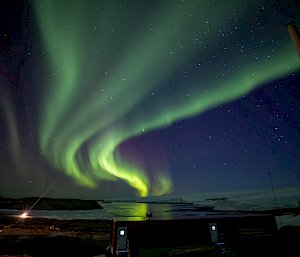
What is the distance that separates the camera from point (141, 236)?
13750mm

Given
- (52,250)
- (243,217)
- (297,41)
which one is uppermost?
(297,41)

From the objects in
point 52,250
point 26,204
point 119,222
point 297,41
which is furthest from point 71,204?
point 297,41

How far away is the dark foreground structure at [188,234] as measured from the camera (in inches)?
511

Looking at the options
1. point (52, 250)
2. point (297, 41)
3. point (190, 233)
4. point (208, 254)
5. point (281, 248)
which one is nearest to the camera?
point (297, 41)

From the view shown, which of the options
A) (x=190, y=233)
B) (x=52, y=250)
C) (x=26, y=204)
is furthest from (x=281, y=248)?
(x=26, y=204)

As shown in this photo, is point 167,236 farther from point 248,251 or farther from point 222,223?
point 248,251

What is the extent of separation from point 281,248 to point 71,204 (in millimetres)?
191499

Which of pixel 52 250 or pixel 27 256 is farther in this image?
pixel 52 250

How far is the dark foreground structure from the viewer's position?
42.6 feet

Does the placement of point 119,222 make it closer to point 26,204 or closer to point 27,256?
point 27,256

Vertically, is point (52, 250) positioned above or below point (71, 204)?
below

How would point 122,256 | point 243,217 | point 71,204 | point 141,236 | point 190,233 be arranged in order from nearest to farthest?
point 122,256
point 141,236
point 190,233
point 243,217
point 71,204

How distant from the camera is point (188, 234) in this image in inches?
575

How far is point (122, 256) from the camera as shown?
1280 centimetres
